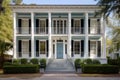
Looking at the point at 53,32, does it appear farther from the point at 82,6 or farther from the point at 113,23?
the point at 113,23

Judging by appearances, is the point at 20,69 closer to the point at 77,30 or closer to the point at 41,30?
the point at 41,30

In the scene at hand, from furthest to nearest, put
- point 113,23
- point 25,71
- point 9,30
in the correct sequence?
point 113,23 → point 9,30 → point 25,71

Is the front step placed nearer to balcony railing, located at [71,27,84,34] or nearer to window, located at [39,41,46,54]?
window, located at [39,41,46,54]

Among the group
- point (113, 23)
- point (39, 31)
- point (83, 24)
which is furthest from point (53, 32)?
point (113, 23)

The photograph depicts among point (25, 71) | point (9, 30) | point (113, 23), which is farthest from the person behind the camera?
point (113, 23)

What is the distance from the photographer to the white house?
129ft

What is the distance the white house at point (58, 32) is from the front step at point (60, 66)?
1267 mm

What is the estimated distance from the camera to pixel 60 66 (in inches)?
1385

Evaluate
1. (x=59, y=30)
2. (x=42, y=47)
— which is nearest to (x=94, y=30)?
(x=59, y=30)

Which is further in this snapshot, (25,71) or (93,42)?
(93,42)

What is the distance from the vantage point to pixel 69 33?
3938 centimetres

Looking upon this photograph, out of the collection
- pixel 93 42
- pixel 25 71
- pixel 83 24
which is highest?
pixel 83 24

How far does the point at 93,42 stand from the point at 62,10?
21.5ft

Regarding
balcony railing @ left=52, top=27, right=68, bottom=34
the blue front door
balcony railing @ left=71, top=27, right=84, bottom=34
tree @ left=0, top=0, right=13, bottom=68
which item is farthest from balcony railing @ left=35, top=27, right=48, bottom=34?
balcony railing @ left=71, top=27, right=84, bottom=34
